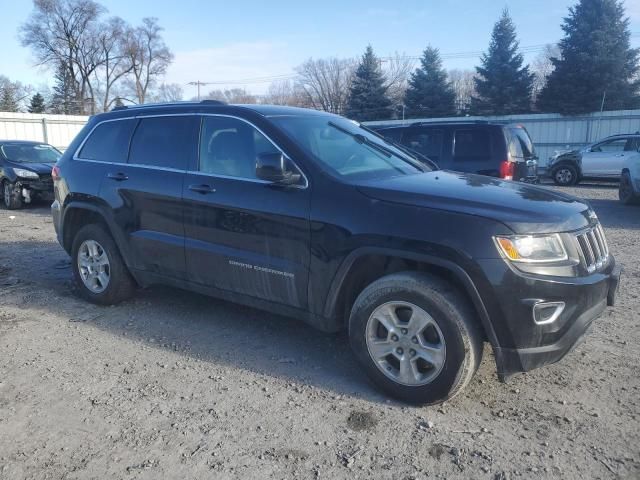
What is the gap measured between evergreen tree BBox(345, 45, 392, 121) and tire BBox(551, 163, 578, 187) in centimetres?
2509

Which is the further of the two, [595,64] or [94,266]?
[595,64]

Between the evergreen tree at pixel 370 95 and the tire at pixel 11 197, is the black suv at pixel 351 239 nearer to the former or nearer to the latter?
the tire at pixel 11 197

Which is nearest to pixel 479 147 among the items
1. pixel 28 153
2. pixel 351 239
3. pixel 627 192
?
pixel 627 192

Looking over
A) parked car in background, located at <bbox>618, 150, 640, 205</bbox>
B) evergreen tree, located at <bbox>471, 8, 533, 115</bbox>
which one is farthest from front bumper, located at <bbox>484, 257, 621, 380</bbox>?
evergreen tree, located at <bbox>471, 8, 533, 115</bbox>

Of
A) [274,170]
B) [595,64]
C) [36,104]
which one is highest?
[595,64]

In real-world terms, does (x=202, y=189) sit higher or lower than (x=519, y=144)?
lower

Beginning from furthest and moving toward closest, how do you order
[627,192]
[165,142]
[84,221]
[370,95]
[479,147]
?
[370,95], [627,192], [479,147], [84,221], [165,142]

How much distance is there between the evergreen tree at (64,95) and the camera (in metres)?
58.2

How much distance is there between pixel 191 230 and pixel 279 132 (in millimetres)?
1109

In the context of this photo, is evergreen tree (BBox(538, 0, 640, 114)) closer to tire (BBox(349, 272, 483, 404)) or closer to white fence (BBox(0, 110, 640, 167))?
white fence (BBox(0, 110, 640, 167))

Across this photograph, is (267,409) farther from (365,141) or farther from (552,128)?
(552,128)

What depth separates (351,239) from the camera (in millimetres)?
3480

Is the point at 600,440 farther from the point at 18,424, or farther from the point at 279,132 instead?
the point at 18,424

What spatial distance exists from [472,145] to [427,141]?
3.09ft
